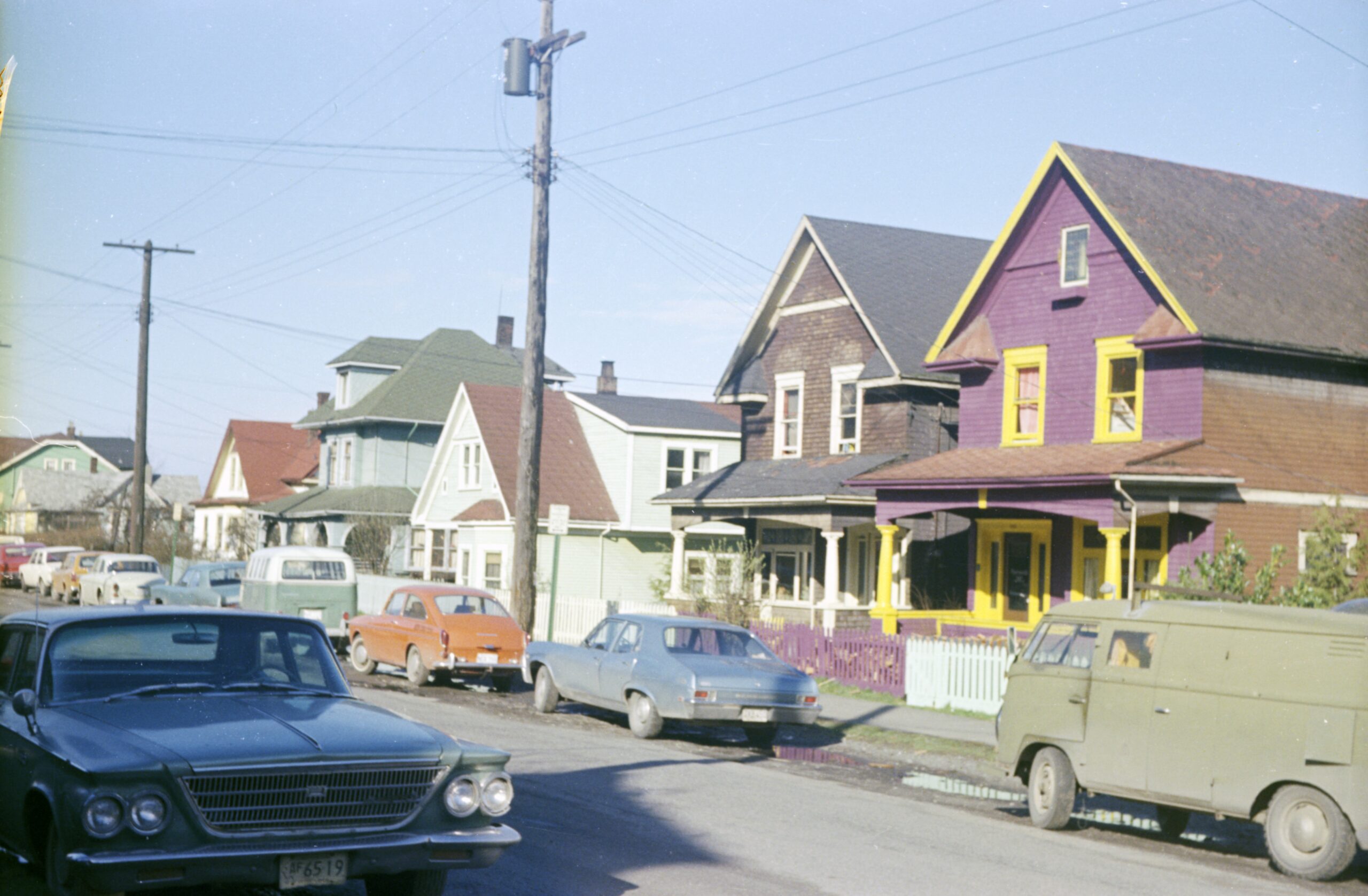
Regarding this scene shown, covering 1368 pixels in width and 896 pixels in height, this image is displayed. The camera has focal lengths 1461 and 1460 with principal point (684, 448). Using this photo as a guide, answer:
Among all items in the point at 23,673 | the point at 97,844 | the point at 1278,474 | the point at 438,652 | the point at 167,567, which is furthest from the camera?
the point at 167,567

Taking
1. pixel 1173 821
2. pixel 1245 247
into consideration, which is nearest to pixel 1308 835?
pixel 1173 821

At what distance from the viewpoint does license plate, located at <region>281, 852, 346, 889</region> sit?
6562 mm

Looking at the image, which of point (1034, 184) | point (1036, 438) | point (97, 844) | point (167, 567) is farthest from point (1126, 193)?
point (167, 567)

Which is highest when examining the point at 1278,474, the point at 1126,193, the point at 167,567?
the point at 1126,193

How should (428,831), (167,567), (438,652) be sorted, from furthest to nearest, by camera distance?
(167,567) < (438,652) < (428,831)

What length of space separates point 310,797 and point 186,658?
1.72 meters

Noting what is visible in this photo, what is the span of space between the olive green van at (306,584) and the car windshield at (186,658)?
19.0 metres

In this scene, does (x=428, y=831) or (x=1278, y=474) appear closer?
(x=428, y=831)

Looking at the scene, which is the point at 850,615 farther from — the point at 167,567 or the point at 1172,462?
the point at 167,567

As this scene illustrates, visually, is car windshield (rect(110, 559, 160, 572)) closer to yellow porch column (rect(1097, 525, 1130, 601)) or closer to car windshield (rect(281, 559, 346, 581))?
car windshield (rect(281, 559, 346, 581))

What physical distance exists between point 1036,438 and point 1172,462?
448 cm

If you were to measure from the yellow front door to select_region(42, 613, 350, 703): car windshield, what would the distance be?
21.1m

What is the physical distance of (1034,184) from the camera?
27.3 metres

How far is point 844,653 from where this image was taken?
2433cm
